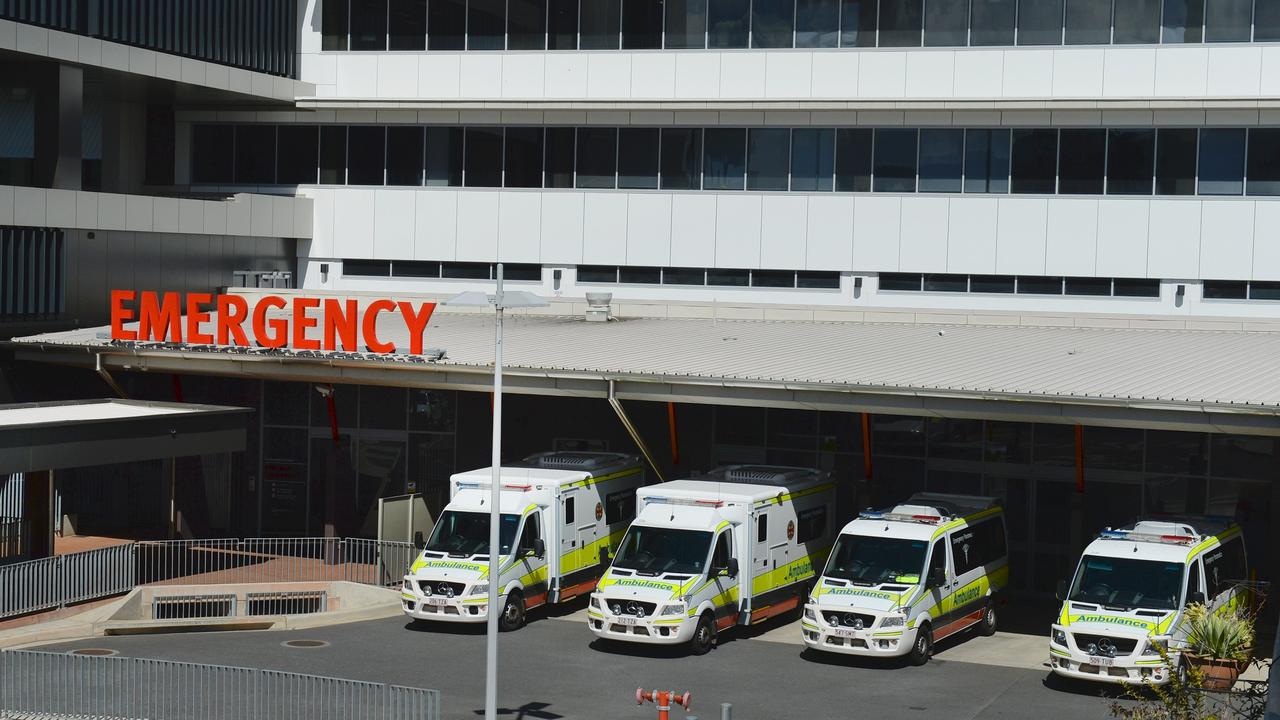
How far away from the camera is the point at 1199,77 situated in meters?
38.2

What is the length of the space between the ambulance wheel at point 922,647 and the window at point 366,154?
23.3 metres

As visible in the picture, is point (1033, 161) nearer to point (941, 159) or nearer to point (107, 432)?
point (941, 159)

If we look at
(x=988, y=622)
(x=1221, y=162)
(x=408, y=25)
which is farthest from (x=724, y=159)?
(x=988, y=622)

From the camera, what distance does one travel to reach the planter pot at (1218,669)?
22.0 meters

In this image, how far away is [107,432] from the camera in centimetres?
3212

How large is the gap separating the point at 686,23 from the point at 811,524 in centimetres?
1645

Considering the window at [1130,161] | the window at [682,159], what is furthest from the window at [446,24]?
the window at [1130,161]

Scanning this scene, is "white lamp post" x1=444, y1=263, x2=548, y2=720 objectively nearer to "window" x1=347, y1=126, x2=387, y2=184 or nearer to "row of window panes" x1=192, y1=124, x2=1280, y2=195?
"row of window panes" x1=192, y1=124, x2=1280, y2=195

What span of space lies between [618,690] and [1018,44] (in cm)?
2173

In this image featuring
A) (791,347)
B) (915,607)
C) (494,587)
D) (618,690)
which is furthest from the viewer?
(791,347)

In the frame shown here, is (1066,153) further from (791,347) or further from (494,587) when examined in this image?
(494,587)

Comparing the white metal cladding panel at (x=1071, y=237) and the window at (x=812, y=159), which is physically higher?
the window at (x=812, y=159)

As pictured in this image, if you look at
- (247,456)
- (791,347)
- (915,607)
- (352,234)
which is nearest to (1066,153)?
(791,347)

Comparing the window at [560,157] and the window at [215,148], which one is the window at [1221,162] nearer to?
the window at [560,157]
